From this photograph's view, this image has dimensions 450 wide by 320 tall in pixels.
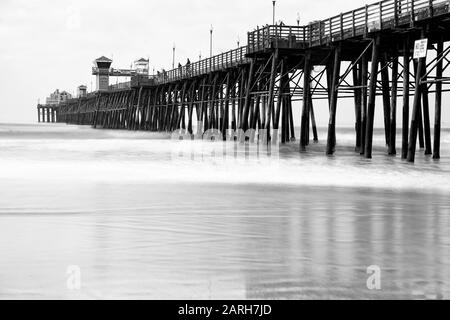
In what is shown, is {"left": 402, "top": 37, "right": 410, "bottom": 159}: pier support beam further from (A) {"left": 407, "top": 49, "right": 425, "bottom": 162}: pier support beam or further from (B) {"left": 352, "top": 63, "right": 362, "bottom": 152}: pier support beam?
(B) {"left": 352, "top": 63, "right": 362, "bottom": 152}: pier support beam

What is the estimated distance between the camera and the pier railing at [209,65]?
3766cm

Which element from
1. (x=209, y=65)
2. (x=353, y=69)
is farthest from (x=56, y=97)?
(x=353, y=69)

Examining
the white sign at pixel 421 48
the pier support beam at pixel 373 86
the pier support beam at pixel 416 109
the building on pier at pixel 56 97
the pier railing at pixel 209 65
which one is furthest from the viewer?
the building on pier at pixel 56 97

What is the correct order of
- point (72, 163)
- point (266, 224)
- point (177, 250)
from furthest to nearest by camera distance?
point (72, 163) → point (266, 224) → point (177, 250)

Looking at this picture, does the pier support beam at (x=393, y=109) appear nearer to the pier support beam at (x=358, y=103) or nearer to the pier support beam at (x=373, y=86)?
the pier support beam at (x=373, y=86)

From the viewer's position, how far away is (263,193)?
46.3ft

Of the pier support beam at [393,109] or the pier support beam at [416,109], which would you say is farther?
the pier support beam at [393,109]

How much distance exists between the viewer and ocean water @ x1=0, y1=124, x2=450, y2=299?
246 inches

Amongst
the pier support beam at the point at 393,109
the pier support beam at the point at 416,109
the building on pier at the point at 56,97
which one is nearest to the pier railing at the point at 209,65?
the pier support beam at the point at 393,109

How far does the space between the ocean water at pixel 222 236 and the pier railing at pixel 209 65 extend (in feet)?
65.0

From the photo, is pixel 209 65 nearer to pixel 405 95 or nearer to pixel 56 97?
pixel 405 95

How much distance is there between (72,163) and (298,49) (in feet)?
38.1
